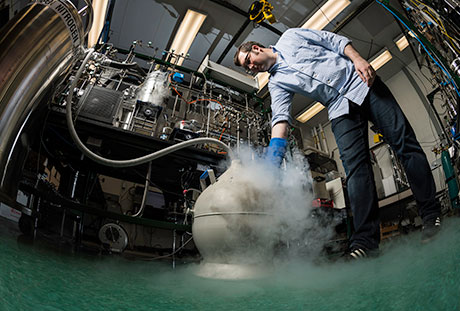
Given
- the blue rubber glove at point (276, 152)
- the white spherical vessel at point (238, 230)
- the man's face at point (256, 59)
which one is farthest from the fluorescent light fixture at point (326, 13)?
the white spherical vessel at point (238, 230)

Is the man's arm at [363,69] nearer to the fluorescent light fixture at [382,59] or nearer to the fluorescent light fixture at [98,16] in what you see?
the fluorescent light fixture at [98,16]

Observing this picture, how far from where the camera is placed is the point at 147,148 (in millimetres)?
1614

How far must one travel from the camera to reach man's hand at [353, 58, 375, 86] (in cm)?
103

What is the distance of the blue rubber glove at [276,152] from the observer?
1.06 m

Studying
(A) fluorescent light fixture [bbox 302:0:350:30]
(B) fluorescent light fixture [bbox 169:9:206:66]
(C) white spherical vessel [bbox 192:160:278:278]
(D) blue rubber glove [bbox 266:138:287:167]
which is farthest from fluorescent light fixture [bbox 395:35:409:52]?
(C) white spherical vessel [bbox 192:160:278:278]

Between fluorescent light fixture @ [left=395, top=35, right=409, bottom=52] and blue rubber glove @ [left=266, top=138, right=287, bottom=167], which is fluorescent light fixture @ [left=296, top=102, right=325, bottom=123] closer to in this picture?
fluorescent light fixture @ [left=395, top=35, right=409, bottom=52]

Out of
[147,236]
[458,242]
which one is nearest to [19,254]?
[458,242]

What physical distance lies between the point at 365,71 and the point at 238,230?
3.00ft

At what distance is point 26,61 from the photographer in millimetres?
770

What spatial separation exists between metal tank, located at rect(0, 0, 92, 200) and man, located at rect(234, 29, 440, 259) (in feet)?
2.91

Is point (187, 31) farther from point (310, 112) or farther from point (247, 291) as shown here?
point (247, 291)

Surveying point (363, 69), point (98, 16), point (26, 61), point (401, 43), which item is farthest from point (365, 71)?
point (98, 16)

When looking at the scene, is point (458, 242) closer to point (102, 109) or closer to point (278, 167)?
point (278, 167)

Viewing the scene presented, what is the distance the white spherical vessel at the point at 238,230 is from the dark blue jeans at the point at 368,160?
381 millimetres
